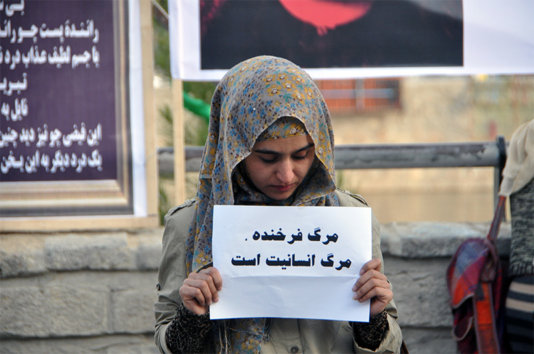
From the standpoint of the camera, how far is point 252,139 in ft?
6.00

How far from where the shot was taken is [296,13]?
3.63 metres

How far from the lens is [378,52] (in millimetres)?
3650

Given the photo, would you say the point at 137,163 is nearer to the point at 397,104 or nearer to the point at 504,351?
the point at 504,351

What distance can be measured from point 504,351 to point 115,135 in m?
2.09

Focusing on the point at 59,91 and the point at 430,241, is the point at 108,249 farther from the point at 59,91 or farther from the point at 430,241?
the point at 430,241

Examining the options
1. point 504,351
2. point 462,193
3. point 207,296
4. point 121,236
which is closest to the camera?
point 207,296

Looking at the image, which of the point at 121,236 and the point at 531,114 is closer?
the point at 121,236

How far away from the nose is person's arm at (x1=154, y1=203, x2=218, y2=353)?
326 millimetres

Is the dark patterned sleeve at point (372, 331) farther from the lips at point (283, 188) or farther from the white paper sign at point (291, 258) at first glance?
the lips at point (283, 188)

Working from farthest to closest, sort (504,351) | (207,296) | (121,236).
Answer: (121,236)
(504,351)
(207,296)

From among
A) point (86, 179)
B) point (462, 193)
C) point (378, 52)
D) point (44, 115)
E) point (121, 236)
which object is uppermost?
point (378, 52)

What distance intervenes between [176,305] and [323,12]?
209 cm

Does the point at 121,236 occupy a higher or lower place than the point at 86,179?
lower

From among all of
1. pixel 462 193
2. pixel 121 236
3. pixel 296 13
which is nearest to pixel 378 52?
pixel 296 13
